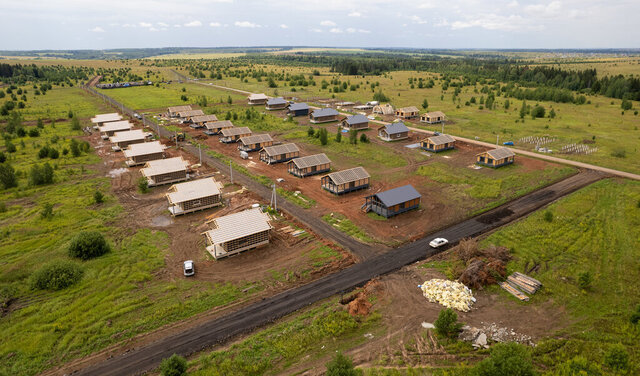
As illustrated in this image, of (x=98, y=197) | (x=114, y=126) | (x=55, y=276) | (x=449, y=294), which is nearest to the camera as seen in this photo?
(x=449, y=294)

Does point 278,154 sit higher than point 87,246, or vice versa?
point 278,154

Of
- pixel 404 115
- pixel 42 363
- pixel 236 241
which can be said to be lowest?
pixel 42 363

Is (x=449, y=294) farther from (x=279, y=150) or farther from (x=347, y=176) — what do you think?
(x=279, y=150)

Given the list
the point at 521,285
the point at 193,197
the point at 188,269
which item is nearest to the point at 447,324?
the point at 521,285

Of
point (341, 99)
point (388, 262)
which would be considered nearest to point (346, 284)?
point (388, 262)

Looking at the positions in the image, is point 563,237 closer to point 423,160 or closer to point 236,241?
point 423,160

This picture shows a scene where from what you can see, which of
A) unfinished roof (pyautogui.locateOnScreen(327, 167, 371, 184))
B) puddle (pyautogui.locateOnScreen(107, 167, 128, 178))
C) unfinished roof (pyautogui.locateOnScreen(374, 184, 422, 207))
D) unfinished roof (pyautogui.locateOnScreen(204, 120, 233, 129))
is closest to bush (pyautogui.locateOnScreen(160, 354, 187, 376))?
unfinished roof (pyautogui.locateOnScreen(374, 184, 422, 207))
